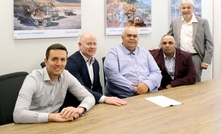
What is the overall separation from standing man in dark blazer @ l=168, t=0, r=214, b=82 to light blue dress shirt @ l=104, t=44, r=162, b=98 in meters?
0.96

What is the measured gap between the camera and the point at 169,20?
4281mm

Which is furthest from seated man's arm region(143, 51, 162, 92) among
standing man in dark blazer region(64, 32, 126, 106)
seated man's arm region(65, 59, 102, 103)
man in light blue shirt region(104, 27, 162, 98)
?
seated man's arm region(65, 59, 102, 103)

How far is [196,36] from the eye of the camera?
11.7ft

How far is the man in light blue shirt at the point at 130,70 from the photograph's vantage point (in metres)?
2.66

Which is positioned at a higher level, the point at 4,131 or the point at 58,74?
the point at 58,74

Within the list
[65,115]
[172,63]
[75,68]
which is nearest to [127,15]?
[172,63]

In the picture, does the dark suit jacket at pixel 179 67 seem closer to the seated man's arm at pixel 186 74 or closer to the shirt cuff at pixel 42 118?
the seated man's arm at pixel 186 74

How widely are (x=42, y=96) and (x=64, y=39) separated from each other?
4.17 ft

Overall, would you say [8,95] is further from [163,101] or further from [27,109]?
[163,101]

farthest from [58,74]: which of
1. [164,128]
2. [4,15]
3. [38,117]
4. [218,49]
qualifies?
[218,49]

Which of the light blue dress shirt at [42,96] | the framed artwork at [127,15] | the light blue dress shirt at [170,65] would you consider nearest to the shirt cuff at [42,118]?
the light blue dress shirt at [42,96]

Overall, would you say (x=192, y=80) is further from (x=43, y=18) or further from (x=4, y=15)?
(x=4, y=15)

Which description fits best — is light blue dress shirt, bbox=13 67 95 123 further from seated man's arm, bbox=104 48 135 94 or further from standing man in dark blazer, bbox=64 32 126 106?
seated man's arm, bbox=104 48 135 94

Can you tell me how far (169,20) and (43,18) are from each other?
2288 millimetres
